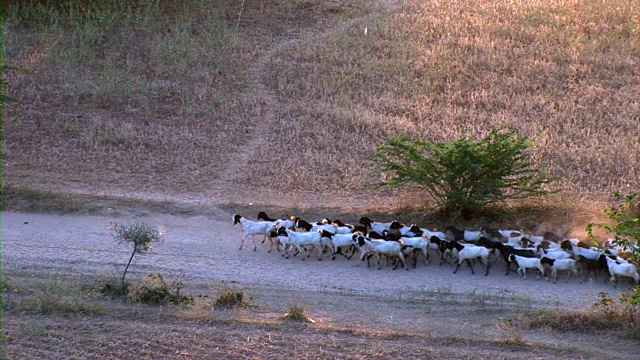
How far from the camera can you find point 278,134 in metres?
24.4

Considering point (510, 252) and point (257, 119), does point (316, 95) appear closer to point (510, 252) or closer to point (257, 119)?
point (257, 119)

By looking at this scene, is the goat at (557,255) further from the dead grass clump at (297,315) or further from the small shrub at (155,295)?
the small shrub at (155,295)

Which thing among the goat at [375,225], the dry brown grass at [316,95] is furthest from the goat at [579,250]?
the dry brown grass at [316,95]

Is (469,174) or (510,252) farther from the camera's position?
(469,174)

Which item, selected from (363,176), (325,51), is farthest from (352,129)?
(325,51)

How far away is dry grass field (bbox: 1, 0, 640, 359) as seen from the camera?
10555mm

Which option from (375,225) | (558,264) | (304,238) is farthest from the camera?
(375,225)

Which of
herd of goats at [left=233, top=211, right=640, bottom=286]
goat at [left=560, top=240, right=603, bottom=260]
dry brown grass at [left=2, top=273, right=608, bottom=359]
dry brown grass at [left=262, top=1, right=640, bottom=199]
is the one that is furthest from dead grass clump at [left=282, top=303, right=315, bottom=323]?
dry brown grass at [left=262, top=1, right=640, bottom=199]

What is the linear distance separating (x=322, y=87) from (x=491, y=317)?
1695 centimetres

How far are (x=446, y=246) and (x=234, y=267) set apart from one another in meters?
4.04

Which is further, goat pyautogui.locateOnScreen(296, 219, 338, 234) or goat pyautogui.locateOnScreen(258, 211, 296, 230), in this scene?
goat pyautogui.locateOnScreen(258, 211, 296, 230)

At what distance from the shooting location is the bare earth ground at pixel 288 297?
999 centimetres

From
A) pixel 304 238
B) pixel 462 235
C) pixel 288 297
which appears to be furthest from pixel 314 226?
pixel 288 297

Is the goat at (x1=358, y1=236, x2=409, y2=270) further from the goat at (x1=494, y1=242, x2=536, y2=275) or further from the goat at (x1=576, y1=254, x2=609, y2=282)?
the goat at (x1=576, y1=254, x2=609, y2=282)
